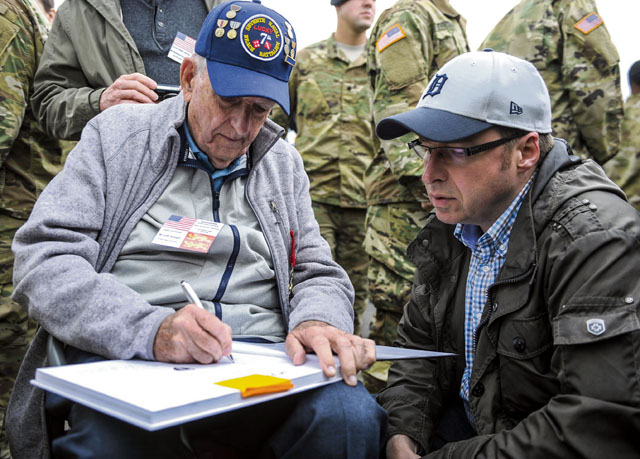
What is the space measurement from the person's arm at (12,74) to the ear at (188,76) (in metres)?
1.05

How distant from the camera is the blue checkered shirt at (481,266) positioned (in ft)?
5.55

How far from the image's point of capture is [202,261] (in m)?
1.69

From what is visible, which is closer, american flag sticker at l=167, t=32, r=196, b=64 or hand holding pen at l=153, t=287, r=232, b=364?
hand holding pen at l=153, t=287, r=232, b=364

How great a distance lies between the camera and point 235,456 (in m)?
1.53

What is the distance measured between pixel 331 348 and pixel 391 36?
2.20 metres

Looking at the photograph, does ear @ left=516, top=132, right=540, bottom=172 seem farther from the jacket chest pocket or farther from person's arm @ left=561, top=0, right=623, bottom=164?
person's arm @ left=561, top=0, right=623, bottom=164

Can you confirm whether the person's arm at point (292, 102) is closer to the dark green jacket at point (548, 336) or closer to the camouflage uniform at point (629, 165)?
the camouflage uniform at point (629, 165)

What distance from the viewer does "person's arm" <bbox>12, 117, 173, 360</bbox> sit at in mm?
1385

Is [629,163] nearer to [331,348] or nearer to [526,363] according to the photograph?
[526,363]

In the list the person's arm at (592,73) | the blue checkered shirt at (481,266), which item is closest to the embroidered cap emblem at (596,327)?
the blue checkered shirt at (481,266)

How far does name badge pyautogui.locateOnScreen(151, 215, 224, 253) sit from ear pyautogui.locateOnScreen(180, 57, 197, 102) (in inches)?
17.3

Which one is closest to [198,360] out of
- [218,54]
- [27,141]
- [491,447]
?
[491,447]

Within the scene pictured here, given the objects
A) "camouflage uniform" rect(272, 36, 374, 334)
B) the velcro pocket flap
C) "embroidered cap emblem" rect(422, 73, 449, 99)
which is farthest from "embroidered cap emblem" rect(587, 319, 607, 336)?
"camouflage uniform" rect(272, 36, 374, 334)

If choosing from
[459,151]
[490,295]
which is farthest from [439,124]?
[490,295]
